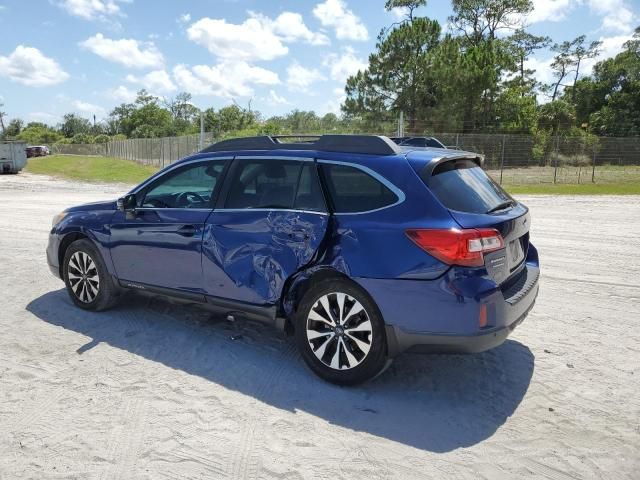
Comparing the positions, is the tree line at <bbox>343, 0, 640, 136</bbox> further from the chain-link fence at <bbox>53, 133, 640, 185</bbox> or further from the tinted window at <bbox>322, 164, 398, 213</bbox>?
the tinted window at <bbox>322, 164, 398, 213</bbox>

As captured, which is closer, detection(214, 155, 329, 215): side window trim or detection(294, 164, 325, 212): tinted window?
detection(294, 164, 325, 212): tinted window

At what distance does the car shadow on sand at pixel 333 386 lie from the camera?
3.32 meters

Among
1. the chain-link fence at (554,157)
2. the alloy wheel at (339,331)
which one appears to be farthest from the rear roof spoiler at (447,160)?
the chain-link fence at (554,157)

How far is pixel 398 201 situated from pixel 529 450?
5.52 ft


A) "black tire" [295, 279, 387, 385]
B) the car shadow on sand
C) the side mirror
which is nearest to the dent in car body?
"black tire" [295, 279, 387, 385]

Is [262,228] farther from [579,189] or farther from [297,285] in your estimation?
[579,189]

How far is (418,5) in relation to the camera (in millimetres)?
43000

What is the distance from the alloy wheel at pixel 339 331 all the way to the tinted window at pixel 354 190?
63 cm

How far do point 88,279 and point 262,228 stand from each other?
7.43ft

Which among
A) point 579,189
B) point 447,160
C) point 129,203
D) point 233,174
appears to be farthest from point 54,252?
point 579,189

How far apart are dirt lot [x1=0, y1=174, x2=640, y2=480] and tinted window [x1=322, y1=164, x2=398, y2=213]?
4.26ft

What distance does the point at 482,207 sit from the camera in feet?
12.1

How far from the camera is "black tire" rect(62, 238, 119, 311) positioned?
5.13 meters

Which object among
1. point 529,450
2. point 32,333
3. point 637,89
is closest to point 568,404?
point 529,450
